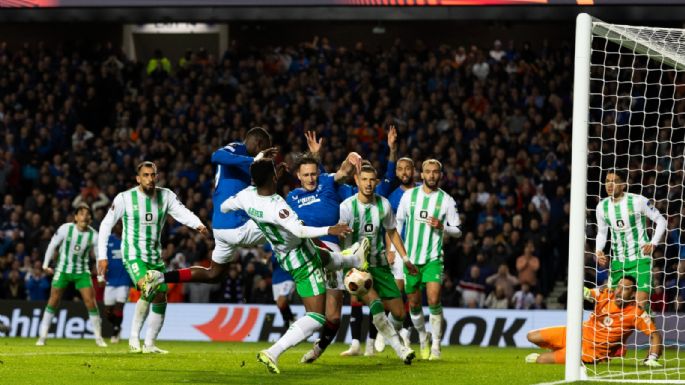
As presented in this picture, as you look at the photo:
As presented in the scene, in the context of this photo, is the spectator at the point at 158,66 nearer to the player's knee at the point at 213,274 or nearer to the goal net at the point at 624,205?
the goal net at the point at 624,205

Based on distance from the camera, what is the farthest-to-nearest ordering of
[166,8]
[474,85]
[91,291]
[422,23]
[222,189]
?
[422,23] → [474,85] → [166,8] → [91,291] → [222,189]

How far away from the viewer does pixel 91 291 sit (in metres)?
19.1

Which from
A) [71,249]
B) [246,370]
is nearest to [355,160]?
[246,370]

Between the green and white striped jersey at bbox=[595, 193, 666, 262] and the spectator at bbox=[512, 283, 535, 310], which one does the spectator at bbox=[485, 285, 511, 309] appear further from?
the green and white striped jersey at bbox=[595, 193, 666, 262]

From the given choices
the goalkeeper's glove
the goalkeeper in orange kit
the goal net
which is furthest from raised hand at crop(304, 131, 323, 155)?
the goalkeeper's glove

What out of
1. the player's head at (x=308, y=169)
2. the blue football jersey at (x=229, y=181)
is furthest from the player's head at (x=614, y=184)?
the blue football jersey at (x=229, y=181)

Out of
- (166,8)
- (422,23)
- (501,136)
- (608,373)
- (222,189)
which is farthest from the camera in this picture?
(422,23)

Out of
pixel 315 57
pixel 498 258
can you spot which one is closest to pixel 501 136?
pixel 498 258

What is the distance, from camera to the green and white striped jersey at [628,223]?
1478cm

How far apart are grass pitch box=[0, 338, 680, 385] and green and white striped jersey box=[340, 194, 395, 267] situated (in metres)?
1.14

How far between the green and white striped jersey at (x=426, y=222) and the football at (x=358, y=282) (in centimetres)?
302

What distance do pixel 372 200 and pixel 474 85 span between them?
46.3 ft

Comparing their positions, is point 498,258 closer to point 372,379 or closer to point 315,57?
point 315,57

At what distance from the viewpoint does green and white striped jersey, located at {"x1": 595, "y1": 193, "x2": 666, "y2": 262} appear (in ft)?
48.5
